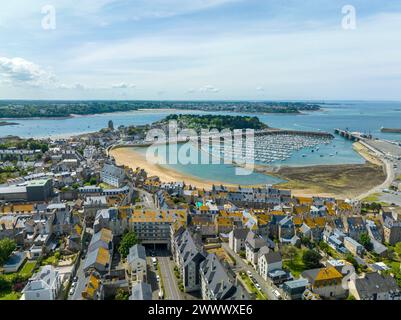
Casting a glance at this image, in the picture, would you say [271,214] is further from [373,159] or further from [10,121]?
[10,121]

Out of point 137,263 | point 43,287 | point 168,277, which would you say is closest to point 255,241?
point 168,277

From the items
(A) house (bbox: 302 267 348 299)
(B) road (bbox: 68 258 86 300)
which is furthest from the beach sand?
(A) house (bbox: 302 267 348 299)

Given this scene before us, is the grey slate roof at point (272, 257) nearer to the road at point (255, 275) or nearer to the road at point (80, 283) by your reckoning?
the road at point (255, 275)

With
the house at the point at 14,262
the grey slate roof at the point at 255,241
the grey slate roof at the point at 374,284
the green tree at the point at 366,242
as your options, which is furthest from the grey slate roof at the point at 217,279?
the green tree at the point at 366,242

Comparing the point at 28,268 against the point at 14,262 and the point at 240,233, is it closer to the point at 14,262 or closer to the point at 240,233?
the point at 14,262

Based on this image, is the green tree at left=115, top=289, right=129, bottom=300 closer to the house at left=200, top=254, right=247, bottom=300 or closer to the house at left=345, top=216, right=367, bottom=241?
the house at left=200, top=254, right=247, bottom=300

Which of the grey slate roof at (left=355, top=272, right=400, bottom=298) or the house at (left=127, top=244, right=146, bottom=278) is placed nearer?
the grey slate roof at (left=355, top=272, right=400, bottom=298)

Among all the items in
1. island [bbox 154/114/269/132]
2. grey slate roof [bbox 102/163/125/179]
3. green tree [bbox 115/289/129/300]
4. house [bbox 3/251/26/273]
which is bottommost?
green tree [bbox 115/289/129/300]
